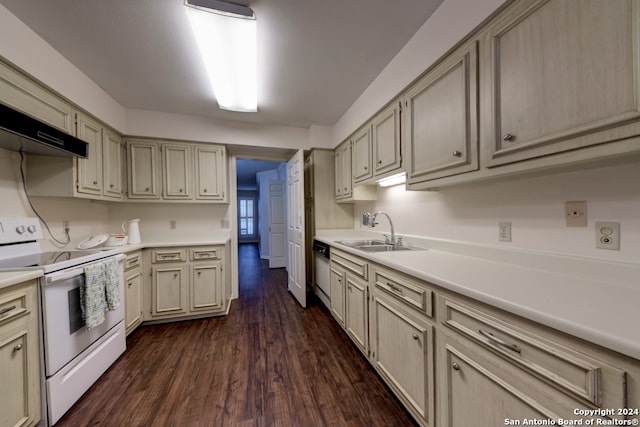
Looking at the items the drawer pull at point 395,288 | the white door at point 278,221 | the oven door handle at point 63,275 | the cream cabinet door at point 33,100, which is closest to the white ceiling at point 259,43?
the cream cabinet door at point 33,100

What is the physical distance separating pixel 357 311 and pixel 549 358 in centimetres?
134

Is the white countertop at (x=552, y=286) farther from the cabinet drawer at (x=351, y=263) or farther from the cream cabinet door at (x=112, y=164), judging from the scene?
the cream cabinet door at (x=112, y=164)

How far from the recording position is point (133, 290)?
2311 millimetres

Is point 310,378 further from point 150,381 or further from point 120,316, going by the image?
point 120,316

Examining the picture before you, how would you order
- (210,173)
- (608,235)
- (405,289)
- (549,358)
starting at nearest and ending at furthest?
(549,358) → (608,235) → (405,289) → (210,173)

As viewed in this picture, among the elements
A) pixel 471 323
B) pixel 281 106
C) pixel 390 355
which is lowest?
pixel 390 355

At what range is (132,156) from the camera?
8.91ft

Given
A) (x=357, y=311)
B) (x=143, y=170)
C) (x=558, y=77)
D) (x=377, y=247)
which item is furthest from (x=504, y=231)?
(x=143, y=170)

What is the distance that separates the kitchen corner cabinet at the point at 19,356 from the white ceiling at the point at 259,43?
5.47 ft

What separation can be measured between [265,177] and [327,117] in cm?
375

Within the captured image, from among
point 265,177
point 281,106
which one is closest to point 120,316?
point 281,106

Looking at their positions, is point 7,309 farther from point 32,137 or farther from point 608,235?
point 608,235

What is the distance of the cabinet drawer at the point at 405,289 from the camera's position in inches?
44.6

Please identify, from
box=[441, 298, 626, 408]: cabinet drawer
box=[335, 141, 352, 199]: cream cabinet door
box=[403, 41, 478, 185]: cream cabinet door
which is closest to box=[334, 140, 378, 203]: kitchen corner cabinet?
box=[335, 141, 352, 199]: cream cabinet door
